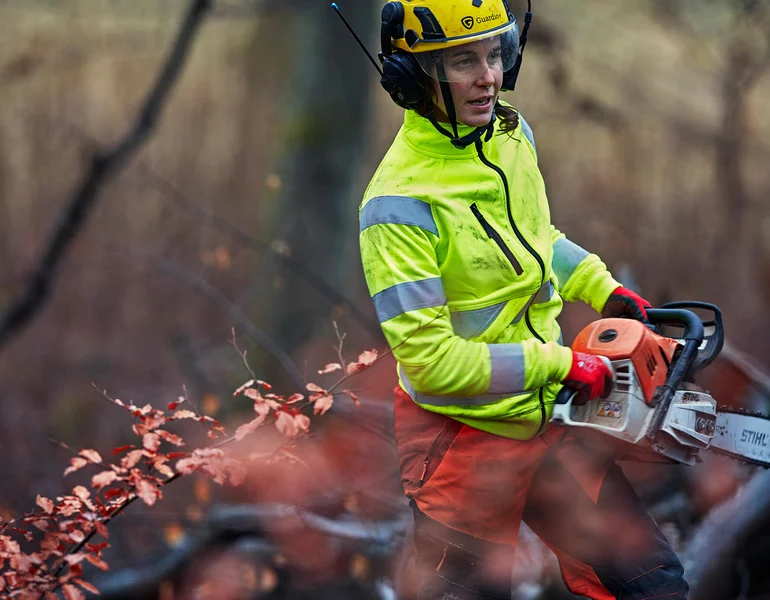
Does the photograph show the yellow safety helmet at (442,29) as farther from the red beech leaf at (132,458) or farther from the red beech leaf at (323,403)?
the red beech leaf at (132,458)

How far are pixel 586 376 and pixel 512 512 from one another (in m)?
0.51

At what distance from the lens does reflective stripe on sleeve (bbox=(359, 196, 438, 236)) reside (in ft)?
8.27

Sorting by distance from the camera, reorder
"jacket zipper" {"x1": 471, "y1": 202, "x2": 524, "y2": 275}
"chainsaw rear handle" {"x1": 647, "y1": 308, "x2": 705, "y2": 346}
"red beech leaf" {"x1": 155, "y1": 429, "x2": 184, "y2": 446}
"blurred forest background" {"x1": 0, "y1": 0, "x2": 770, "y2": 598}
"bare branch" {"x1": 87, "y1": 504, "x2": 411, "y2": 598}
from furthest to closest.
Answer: "blurred forest background" {"x1": 0, "y1": 0, "x2": 770, "y2": 598}, "bare branch" {"x1": 87, "y1": 504, "x2": 411, "y2": 598}, "red beech leaf" {"x1": 155, "y1": 429, "x2": 184, "y2": 446}, "chainsaw rear handle" {"x1": 647, "y1": 308, "x2": 705, "y2": 346}, "jacket zipper" {"x1": 471, "y1": 202, "x2": 524, "y2": 275}

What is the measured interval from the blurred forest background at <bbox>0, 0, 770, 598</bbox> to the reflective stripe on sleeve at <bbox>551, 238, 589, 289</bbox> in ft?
5.88

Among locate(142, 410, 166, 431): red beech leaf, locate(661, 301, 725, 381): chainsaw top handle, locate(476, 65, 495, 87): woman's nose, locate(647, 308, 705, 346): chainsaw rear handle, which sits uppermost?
locate(476, 65, 495, 87): woman's nose

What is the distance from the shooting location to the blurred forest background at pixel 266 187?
5586mm

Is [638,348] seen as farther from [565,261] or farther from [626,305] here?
[565,261]

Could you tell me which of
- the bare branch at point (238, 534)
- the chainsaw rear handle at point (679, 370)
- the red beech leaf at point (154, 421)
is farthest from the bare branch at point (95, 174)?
the chainsaw rear handle at point (679, 370)

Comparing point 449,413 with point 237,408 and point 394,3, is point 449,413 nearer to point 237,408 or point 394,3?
point 394,3

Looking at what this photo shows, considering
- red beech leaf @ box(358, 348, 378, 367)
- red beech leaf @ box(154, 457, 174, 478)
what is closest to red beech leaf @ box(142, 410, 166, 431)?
red beech leaf @ box(154, 457, 174, 478)

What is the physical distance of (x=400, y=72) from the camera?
256 centimetres

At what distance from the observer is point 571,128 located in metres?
9.20

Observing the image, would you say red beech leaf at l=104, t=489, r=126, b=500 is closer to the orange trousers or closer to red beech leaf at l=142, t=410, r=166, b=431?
red beech leaf at l=142, t=410, r=166, b=431

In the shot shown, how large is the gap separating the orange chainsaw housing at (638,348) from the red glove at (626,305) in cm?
18
